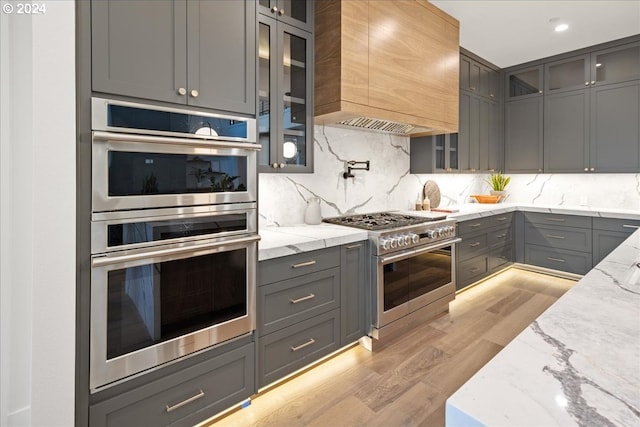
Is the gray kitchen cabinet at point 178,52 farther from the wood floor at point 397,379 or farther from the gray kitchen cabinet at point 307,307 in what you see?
the wood floor at point 397,379

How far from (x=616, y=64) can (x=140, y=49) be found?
5.13 meters

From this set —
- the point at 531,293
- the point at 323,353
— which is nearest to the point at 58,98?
the point at 323,353

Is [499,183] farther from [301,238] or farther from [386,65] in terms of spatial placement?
[301,238]

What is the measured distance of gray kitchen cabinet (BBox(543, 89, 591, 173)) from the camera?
4.20m

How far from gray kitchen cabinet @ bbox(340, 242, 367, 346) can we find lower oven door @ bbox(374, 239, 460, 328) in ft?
0.39

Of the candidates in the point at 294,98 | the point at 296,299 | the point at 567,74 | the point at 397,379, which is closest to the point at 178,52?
the point at 294,98

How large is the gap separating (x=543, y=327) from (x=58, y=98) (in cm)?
170

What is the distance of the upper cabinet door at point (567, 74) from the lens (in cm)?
416

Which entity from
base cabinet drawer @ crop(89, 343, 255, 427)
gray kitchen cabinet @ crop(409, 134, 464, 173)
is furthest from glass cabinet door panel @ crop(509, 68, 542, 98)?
base cabinet drawer @ crop(89, 343, 255, 427)

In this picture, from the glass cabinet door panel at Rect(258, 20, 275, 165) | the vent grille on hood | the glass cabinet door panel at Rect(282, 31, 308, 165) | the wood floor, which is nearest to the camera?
the wood floor

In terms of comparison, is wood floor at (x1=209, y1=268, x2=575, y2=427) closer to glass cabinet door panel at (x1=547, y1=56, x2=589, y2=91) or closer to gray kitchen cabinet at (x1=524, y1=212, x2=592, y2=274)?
gray kitchen cabinet at (x1=524, y1=212, x2=592, y2=274)

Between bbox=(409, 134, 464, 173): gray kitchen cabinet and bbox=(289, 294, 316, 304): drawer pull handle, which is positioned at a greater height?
bbox=(409, 134, 464, 173): gray kitchen cabinet

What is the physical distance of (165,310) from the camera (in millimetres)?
1535

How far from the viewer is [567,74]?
433 centimetres
